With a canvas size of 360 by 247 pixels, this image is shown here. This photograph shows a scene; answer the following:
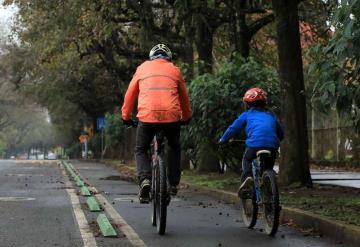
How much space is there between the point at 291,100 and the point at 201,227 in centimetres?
533

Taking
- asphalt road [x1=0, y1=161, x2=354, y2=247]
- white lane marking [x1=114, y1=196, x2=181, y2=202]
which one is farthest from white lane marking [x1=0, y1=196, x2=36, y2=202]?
white lane marking [x1=114, y1=196, x2=181, y2=202]

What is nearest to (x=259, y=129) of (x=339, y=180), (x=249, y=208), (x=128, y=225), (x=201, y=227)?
(x=249, y=208)

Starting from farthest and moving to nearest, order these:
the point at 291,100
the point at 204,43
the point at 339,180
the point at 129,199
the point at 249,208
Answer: the point at 204,43 → the point at 339,180 → the point at 291,100 → the point at 129,199 → the point at 249,208

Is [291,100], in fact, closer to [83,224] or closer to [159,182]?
[83,224]

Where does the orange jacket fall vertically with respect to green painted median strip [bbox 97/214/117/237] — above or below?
above

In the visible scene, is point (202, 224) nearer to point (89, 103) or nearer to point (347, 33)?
point (347, 33)

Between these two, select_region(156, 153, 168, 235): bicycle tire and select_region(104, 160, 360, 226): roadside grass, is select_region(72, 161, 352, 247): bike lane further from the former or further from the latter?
select_region(104, 160, 360, 226): roadside grass

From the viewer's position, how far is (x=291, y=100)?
43.3 feet

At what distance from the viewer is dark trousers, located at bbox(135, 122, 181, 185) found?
26.0ft

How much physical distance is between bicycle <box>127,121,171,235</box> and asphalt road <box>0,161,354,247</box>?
0.77ft

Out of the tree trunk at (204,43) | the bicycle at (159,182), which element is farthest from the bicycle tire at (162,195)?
the tree trunk at (204,43)

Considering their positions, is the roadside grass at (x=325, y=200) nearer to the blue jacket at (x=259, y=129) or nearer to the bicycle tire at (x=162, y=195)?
the blue jacket at (x=259, y=129)

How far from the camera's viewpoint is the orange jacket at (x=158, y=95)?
7.79 metres

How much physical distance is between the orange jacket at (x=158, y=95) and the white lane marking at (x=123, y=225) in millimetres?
1427
